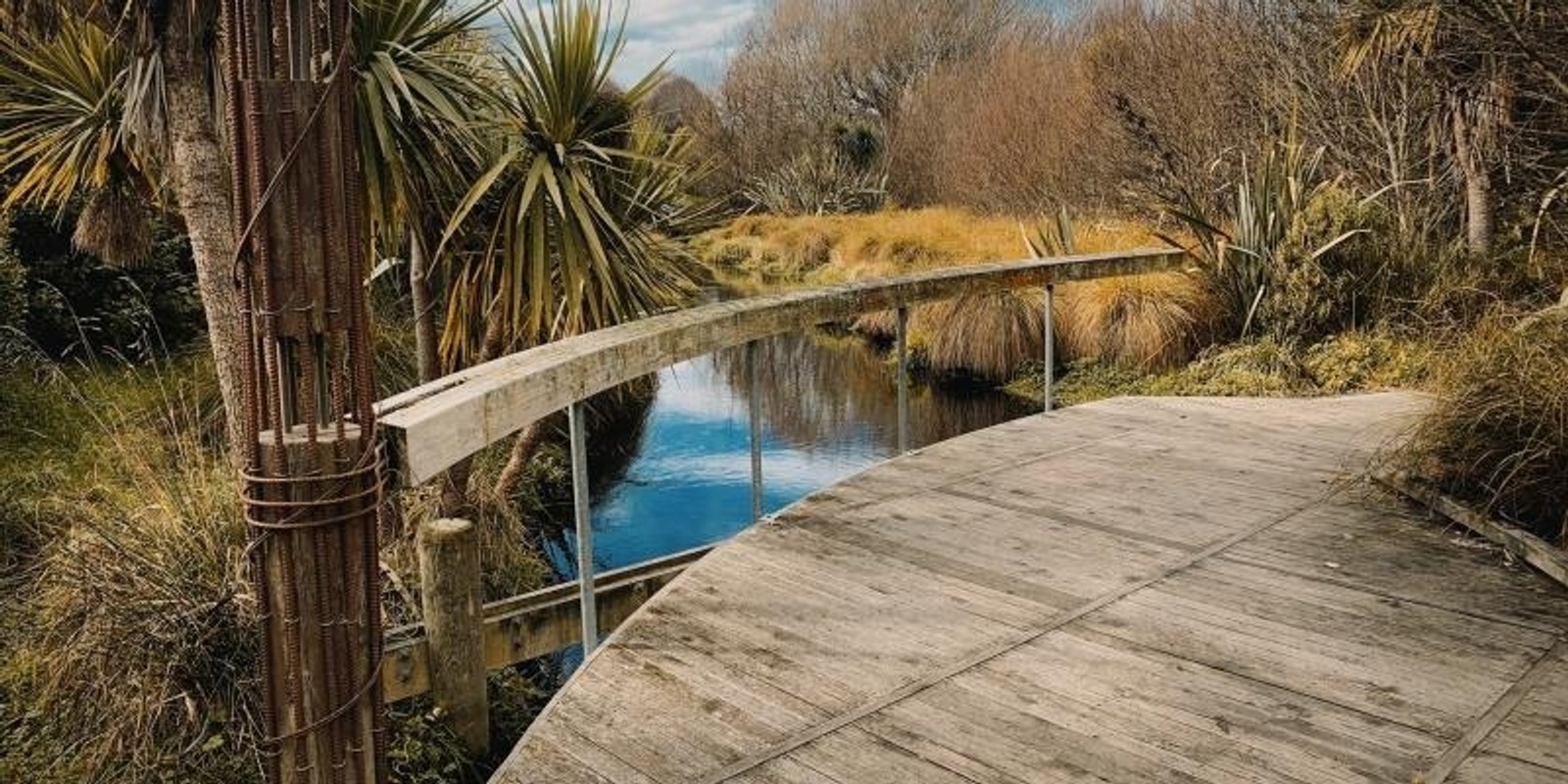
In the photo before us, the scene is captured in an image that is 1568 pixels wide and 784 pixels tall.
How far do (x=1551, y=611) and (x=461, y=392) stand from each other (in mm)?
2605

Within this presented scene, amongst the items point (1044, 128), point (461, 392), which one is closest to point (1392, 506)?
point (461, 392)

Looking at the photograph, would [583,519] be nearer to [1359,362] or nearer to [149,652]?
[149,652]

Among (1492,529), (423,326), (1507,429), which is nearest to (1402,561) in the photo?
(1492,529)

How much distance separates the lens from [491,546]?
6.92m

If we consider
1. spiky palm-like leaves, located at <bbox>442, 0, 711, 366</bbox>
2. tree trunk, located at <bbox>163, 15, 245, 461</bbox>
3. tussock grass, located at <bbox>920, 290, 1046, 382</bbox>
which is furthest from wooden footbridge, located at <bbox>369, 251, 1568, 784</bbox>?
tussock grass, located at <bbox>920, 290, 1046, 382</bbox>

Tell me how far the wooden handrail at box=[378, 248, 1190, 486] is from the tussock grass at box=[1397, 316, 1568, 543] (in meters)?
1.67

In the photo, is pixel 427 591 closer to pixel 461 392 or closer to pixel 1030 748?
pixel 461 392

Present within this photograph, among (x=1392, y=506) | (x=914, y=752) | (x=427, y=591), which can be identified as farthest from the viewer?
(x=427, y=591)

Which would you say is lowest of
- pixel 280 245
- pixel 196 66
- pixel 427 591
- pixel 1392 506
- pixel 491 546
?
pixel 491 546

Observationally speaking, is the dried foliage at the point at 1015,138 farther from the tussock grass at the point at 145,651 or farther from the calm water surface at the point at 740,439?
the tussock grass at the point at 145,651

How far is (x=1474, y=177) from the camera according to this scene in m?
9.63

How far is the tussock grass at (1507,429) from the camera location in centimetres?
327

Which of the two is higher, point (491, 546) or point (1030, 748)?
point (1030, 748)

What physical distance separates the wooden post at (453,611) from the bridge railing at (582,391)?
10 millimetres
